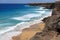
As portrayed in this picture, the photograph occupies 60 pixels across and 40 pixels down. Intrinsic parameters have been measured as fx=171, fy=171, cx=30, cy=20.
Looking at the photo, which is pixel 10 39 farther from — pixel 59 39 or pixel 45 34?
pixel 59 39

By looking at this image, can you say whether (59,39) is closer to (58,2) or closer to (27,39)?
(27,39)

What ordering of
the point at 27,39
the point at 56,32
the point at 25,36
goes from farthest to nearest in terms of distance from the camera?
the point at 25,36 → the point at 27,39 → the point at 56,32

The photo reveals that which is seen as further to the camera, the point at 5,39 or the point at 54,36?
the point at 5,39

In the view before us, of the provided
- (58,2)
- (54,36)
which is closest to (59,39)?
(54,36)

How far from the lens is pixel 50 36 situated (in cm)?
743

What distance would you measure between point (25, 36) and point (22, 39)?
0.44 m

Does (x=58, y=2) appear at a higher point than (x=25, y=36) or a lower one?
higher

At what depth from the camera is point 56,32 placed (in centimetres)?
786

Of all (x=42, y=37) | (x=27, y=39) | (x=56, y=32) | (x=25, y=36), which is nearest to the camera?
(x=42, y=37)

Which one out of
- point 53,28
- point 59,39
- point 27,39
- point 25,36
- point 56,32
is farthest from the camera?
point 25,36

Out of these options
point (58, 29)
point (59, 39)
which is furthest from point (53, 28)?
point (59, 39)

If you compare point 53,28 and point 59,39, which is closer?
→ point 59,39

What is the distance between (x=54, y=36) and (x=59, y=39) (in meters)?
0.54

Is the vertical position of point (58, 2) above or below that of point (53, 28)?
above
